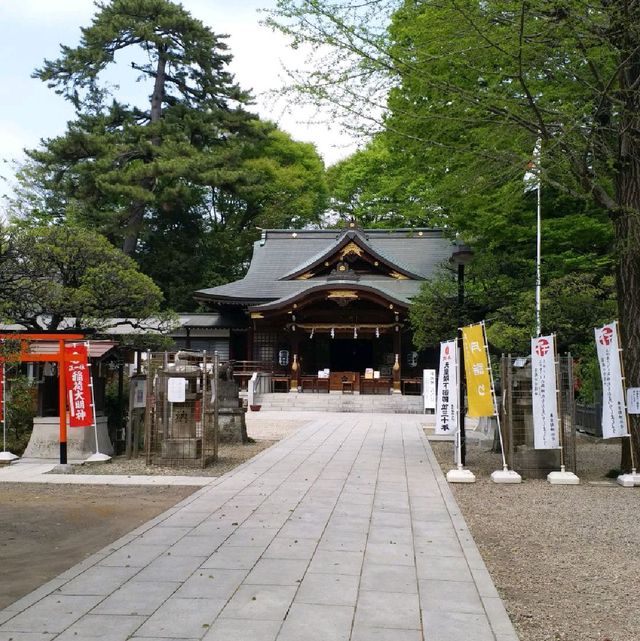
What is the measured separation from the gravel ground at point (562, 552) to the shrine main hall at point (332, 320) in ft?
54.8

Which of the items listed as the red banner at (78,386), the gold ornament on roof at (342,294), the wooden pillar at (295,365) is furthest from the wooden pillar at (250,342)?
the red banner at (78,386)

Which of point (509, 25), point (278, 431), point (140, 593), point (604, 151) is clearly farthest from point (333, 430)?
point (140, 593)

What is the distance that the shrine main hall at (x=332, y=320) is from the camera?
87.0 ft

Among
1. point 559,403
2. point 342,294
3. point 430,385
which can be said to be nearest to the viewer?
point 559,403

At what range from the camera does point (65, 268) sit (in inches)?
498

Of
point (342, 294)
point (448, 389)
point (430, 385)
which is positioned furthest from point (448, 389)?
point (342, 294)

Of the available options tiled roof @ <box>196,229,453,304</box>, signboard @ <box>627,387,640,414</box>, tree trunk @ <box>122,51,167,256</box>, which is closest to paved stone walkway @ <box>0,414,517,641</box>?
signboard @ <box>627,387,640,414</box>

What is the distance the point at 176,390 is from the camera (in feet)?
34.2

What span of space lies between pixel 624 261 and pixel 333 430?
8992 millimetres

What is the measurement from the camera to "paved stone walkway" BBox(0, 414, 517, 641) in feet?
12.4

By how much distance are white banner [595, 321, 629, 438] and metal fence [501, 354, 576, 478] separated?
56cm

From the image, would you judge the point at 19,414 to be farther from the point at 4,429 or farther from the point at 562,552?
the point at 562,552

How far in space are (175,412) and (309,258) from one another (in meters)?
22.1

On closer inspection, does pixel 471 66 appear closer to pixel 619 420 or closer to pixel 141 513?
pixel 619 420
